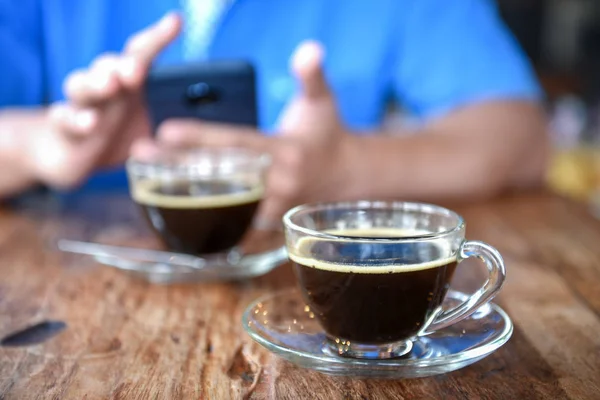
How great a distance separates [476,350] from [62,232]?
2.20ft

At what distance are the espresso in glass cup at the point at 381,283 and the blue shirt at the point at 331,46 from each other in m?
1.07

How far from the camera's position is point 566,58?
4039 millimetres

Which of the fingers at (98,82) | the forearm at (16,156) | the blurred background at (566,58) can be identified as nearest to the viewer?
the fingers at (98,82)

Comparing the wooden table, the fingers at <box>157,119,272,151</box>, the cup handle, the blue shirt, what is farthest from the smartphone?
the cup handle

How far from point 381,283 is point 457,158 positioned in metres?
0.87

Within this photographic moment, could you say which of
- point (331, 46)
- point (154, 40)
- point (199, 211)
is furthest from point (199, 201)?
point (331, 46)

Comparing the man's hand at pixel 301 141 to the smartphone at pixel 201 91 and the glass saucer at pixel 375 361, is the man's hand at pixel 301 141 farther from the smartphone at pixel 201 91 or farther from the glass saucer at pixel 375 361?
the glass saucer at pixel 375 361

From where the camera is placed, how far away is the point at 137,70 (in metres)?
0.93

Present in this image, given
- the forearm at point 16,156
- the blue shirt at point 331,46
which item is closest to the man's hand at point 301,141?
the forearm at point 16,156

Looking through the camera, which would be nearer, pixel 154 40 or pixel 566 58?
pixel 154 40

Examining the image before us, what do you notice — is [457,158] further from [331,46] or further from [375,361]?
[375,361]

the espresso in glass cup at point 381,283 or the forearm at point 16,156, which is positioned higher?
the espresso in glass cup at point 381,283

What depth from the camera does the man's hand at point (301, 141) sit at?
1.00 meters

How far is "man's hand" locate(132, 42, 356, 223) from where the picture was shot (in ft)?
3.30
